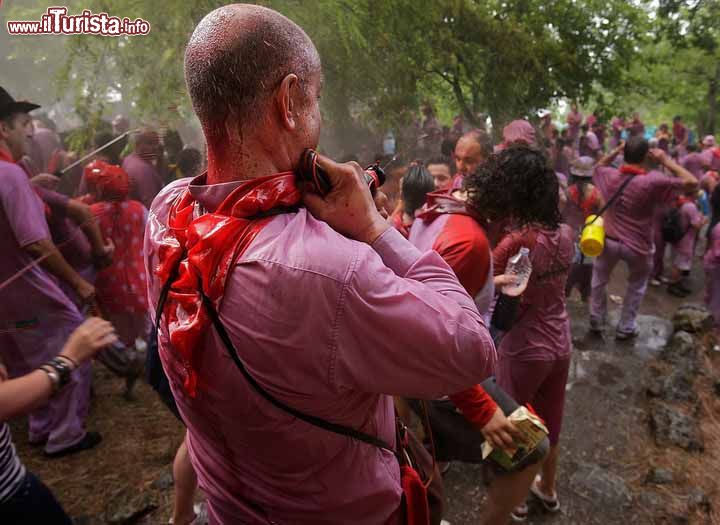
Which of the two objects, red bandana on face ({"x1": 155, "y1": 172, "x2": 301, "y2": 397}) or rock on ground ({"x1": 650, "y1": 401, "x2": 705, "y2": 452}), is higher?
red bandana on face ({"x1": 155, "y1": 172, "x2": 301, "y2": 397})

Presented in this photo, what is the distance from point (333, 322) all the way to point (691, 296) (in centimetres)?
781

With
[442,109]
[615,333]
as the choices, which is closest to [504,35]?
[442,109]

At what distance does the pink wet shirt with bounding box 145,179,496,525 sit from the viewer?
93 cm

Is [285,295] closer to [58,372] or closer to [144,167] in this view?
[58,372]

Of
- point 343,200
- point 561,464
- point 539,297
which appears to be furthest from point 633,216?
point 343,200

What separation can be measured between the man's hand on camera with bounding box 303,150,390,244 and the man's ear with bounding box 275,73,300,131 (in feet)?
0.34

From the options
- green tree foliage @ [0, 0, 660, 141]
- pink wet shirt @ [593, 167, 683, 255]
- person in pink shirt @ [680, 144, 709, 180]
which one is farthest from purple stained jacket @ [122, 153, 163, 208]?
person in pink shirt @ [680, 144, 709, 180]

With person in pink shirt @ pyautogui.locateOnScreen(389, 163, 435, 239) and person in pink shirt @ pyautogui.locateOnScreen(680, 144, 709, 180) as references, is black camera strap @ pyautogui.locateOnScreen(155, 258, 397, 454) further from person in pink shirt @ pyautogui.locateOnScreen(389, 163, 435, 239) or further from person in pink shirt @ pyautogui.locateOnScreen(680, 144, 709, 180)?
person in pink shirt @ pyautogui.locateOnScreen(680, 144, 709, 180)

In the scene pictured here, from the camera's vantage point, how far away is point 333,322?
0.93 meters

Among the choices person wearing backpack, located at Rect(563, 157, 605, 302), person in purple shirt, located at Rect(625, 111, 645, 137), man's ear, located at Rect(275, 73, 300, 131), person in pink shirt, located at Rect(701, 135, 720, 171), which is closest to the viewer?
man's ear, located at Rect(275, 73, 300, 131)

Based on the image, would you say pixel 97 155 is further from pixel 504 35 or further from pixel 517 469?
pixel 504 35

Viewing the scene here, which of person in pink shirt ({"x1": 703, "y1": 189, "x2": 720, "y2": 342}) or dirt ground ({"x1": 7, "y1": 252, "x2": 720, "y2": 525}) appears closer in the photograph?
dirt ground ({"x1": 7, "y1": 252, "x2": 720, "y2": 525})

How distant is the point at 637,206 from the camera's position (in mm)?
5062

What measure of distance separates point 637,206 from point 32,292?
5565mm
